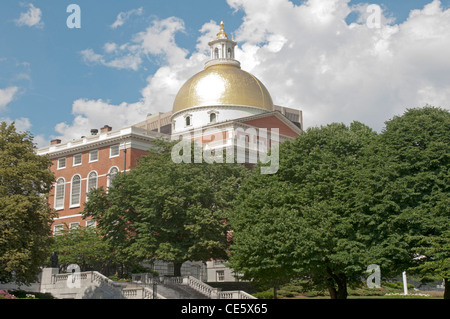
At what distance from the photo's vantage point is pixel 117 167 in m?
63.0

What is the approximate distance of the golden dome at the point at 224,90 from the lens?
2734 inches

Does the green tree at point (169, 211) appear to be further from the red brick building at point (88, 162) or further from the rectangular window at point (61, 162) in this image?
the rectangular window at point (61, 162)

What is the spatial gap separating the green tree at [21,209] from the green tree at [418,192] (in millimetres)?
18188

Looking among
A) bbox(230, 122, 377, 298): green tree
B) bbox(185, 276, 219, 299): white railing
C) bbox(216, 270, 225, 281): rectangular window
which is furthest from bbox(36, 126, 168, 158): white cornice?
bbox(230, 122, 377, 298): green tree

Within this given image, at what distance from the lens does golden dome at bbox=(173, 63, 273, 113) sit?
69.4 meters

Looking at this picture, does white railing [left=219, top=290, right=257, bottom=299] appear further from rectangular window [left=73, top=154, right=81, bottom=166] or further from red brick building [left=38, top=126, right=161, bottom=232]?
rectangular window [left=73, top=154, right=81, bottom=166]

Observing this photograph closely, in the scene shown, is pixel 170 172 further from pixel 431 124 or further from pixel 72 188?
pixel 72 188

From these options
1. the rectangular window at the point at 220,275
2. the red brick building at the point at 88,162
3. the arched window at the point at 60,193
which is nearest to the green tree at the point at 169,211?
the rectangular window at the point at 220,275

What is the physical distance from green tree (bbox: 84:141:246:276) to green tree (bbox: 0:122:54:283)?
10.0m

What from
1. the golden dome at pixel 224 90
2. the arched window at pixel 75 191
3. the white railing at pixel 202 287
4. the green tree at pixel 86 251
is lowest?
the white railing at pixel 202 287

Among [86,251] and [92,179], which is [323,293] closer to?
[86,251]

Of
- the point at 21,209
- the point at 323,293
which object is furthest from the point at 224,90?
the point at 21,209

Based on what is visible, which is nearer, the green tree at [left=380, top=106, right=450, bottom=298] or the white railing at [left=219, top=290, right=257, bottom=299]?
the green tree at [left=380, top=106, right=450, bottom=298]
